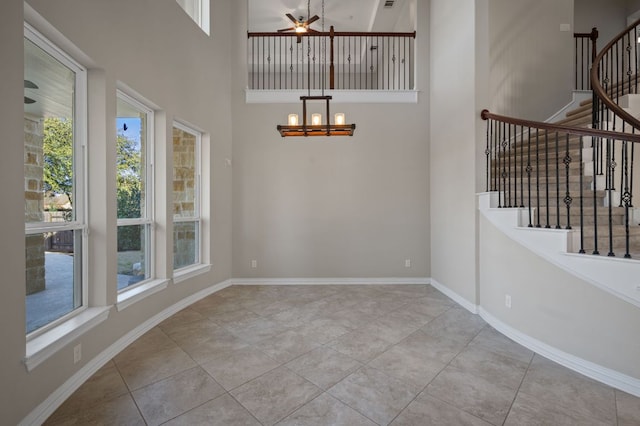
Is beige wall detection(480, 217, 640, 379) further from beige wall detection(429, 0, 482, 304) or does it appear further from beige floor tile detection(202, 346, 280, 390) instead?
beige floor tile detection(202, 346, 280, 390)

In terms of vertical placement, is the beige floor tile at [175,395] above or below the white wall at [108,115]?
below

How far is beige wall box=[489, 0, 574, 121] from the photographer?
14.6ft

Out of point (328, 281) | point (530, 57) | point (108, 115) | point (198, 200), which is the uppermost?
point (530, 57)

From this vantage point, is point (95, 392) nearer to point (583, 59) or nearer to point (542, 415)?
point (542, 415)

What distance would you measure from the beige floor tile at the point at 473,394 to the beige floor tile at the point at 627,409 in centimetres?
58

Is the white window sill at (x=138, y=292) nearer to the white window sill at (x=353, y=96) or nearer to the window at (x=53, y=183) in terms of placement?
the window at (x=53, y=183)

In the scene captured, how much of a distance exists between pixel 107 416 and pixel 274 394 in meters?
1.06

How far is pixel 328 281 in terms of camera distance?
199 inches

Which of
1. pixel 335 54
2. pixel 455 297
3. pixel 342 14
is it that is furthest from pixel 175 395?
pixel 335 54

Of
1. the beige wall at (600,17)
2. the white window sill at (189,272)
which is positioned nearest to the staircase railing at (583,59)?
the beige wall at (600,17)

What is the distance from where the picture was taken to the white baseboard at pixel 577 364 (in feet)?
6.93

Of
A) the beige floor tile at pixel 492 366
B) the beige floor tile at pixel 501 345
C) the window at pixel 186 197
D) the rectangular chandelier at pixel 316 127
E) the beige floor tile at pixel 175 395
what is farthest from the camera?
the window at pixel 186 197

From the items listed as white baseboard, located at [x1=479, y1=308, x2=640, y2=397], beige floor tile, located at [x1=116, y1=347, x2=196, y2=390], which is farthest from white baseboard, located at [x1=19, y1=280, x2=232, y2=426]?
white baseboard, located at [x1=479, y1=308, x2=640, y2=397]

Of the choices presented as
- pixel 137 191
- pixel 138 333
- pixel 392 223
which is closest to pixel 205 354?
pixel 138 333
